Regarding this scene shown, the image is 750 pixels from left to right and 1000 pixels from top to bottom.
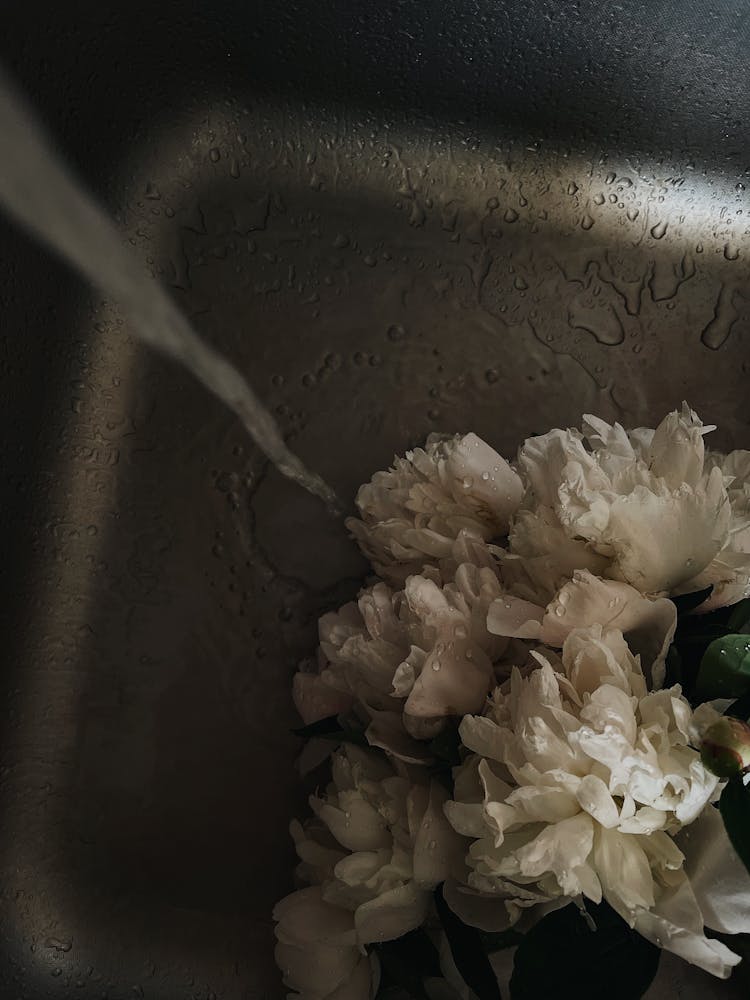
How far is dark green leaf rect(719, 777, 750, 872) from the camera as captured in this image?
12.5 inches

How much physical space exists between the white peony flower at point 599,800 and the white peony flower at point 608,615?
14 mm

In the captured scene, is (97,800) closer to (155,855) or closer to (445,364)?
(155,855)

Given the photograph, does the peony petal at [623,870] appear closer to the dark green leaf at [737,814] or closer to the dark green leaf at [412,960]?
the dark green leaf at [737,814]

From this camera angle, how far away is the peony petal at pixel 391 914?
1.33ft

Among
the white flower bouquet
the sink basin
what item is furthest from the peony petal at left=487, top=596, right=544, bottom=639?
the sink basin

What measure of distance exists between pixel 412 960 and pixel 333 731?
0.41ft

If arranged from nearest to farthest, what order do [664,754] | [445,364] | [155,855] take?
[664,754] < [155,855] < [445,364]

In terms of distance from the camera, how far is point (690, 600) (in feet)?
1.31

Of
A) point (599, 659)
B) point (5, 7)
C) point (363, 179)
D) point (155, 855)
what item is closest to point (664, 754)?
point (599, 659)

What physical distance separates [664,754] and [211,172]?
666mm

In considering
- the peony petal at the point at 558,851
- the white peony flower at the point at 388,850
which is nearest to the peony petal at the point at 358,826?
the white peony flower at the point at 388,850

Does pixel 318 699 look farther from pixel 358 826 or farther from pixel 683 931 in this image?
pixel 683 931

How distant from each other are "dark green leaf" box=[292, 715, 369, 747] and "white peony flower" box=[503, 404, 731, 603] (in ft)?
0.40

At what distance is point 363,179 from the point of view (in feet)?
2.62
